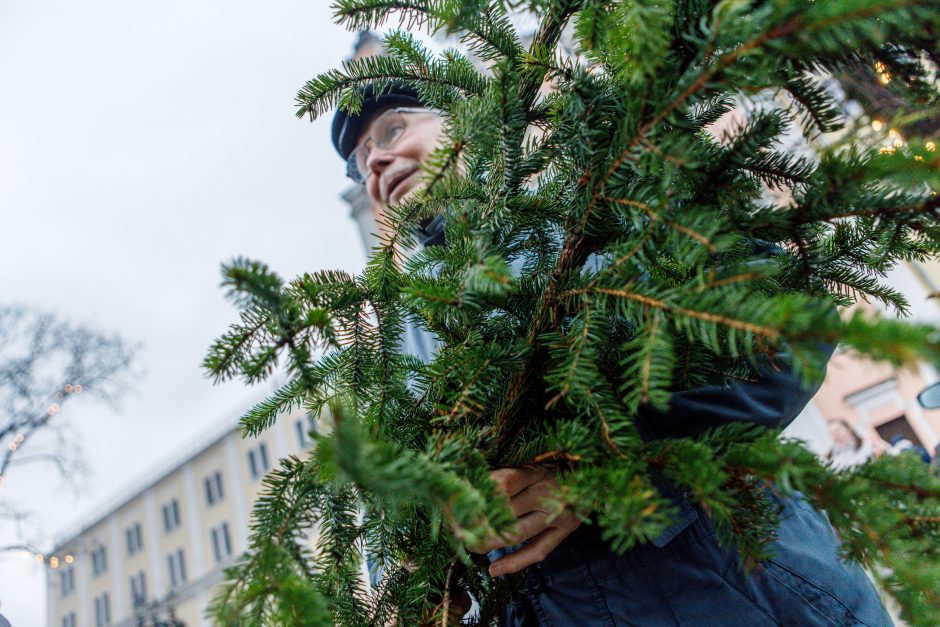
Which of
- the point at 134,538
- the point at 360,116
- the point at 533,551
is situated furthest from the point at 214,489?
the point at 533,551

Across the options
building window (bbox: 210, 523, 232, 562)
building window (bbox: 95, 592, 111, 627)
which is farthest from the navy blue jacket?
building window (bbox: 95, 592, 111, 627)

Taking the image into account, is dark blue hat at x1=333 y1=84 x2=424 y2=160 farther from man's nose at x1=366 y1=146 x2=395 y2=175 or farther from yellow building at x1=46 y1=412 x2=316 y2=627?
yellow building at x1=46 y1=412 x2=316 y2=627

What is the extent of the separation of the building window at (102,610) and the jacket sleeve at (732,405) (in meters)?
31.7

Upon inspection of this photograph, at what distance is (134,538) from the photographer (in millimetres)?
26094

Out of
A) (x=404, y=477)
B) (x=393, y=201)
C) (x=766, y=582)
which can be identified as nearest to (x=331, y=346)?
(x=404, y=477)

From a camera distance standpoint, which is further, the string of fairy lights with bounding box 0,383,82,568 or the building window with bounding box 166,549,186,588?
the building window with bounding box 166,549,186,588

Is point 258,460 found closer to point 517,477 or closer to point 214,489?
point 214,489

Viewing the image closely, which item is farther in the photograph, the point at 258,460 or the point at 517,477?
the point at 258,460

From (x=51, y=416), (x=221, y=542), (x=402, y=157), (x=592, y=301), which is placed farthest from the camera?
(x=221, y=542)

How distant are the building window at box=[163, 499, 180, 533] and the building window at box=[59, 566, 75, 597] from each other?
6568 millimetres

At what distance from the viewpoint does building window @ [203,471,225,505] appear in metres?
24.0

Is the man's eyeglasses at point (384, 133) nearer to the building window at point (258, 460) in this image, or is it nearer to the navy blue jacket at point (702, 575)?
the navy blue jacket at point (702, 575)

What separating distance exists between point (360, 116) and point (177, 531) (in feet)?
89.5

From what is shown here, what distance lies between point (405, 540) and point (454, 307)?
394 millimetres
